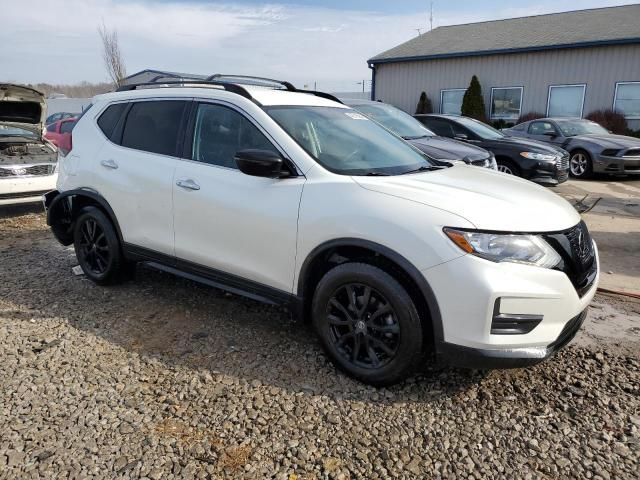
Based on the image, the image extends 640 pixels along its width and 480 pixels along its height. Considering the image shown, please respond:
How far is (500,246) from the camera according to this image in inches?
103

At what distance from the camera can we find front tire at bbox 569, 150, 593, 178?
11367mm

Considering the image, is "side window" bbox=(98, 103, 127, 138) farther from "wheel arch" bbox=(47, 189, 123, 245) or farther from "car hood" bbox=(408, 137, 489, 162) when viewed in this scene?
"car hood" bbox=(408, 137, 489, 162)

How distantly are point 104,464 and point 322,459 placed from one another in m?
1.04

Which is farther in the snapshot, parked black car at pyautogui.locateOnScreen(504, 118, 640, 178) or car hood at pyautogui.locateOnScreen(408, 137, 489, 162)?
parked black car at pyautogui.locateOnScreen(504, 118, 640, 178)

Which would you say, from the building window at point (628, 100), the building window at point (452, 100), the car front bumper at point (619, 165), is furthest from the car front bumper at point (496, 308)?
the building window at point (452, 100)

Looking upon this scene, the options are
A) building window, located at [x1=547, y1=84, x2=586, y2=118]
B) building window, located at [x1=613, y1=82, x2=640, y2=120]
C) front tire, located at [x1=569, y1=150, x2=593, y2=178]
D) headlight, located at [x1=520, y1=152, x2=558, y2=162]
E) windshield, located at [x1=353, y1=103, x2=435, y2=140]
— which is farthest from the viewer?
building window, located at [x1=547, y1=84, x2=586, y2=118]

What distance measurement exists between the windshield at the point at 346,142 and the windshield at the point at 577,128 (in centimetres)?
975

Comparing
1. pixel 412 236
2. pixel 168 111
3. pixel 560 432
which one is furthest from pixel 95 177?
pixel 560 432

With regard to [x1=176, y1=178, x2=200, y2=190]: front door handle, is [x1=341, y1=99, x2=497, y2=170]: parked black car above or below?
above

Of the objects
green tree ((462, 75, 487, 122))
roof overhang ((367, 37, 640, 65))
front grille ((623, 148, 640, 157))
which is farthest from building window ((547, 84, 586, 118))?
front grille ((623, 148, 640, 157))

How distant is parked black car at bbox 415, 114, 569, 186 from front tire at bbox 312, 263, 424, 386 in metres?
6.73

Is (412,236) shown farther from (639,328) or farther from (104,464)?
(639,328)

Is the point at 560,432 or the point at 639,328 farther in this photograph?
the point at 639,328

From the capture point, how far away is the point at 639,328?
12.7 feet
